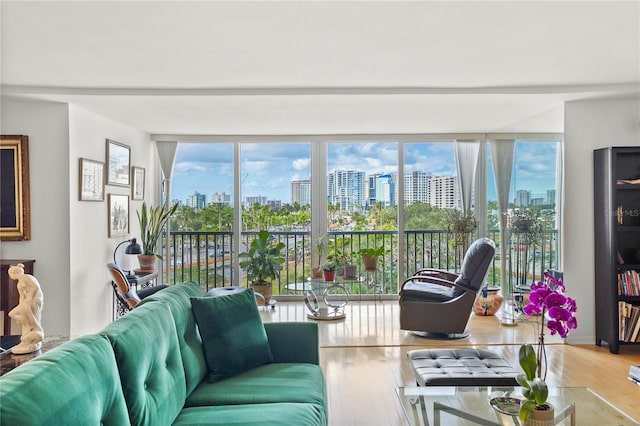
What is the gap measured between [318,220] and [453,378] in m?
4.52

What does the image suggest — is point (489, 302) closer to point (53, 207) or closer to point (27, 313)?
point (53, 207)

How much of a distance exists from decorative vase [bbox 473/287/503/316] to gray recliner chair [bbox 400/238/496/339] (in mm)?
1054

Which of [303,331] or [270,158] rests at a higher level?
[270,158]

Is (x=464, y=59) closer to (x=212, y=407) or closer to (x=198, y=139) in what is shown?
(x=212, y=407)

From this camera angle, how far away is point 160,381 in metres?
2.09

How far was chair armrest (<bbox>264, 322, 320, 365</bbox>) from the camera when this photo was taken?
121 inches

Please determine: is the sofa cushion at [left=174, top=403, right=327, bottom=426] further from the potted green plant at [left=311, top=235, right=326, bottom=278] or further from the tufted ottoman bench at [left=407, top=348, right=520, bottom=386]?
the potted green plant at [left=311, top=235, right=326, bottom=278]

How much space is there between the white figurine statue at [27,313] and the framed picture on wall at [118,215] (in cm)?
344

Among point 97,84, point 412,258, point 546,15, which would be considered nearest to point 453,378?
point 546,15

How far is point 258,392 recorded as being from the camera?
250 centimetres

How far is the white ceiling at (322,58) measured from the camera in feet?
9.25

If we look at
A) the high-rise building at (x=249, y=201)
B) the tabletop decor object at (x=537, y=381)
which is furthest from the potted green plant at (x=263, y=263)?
the tabletop decor object at (x=537, y=381)

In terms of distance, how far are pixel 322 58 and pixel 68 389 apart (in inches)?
110

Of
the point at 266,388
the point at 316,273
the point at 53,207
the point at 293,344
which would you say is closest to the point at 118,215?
the point at 53,207
